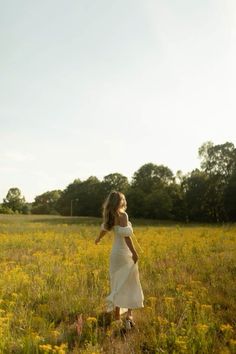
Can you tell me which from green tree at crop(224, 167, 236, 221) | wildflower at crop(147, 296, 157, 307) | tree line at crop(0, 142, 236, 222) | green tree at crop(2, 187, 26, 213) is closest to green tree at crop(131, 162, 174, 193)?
tree line at crop(0, 142, 236, 222)

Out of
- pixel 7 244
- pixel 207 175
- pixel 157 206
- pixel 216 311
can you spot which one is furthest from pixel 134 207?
pixel 216 311

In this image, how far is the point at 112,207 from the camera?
262 inches

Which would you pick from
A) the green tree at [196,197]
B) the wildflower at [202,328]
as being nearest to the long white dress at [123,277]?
the wildflower at [202,328]

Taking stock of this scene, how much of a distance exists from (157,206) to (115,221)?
180ft

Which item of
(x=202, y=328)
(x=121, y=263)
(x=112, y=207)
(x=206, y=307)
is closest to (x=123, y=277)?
(x=121, y=263)

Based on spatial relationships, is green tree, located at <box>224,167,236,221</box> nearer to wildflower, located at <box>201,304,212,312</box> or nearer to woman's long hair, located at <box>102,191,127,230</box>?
Result: wildflower, located at <box>201,304,212,312</box>

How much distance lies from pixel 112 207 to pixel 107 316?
1.84 m

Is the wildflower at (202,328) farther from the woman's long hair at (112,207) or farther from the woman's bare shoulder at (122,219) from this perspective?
the woman's long hair at (112,207)

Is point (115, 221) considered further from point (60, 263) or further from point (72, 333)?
point (60, 263)

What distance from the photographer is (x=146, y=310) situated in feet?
22.4

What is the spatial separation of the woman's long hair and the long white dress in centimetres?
13

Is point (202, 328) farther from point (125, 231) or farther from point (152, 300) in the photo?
point (125, 231)

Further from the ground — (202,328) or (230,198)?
(230,198)

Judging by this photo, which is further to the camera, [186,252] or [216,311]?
[186,252]
